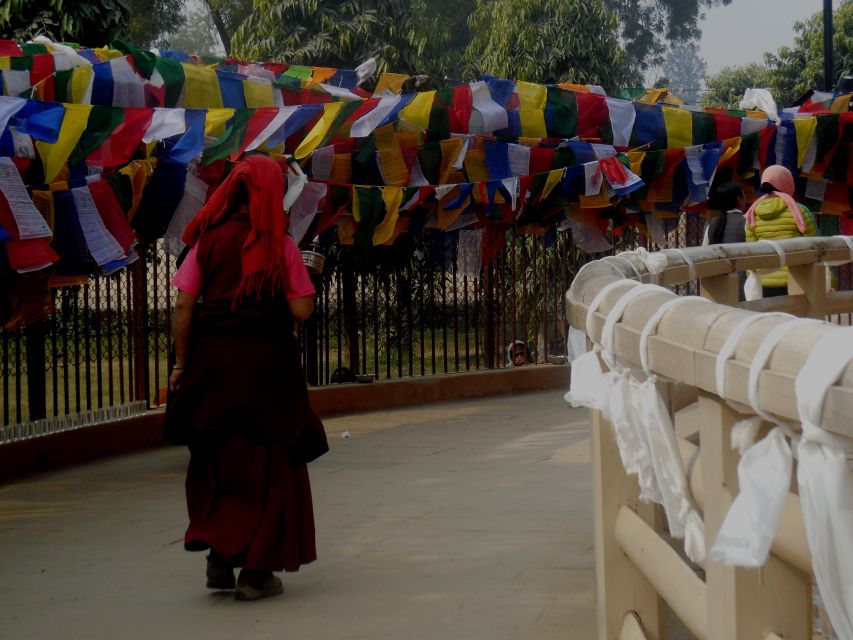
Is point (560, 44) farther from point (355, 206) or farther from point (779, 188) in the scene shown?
point (779, 188)

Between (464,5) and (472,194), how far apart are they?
89.3 feet

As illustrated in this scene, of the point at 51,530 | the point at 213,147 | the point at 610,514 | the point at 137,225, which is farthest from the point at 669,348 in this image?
the point at 137,225

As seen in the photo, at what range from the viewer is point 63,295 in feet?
29.9

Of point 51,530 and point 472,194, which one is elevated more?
point 472,194

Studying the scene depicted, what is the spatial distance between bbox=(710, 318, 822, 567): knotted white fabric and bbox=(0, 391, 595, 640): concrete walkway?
118 inches

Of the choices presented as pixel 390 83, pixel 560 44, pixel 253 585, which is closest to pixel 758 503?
pixel 253 585

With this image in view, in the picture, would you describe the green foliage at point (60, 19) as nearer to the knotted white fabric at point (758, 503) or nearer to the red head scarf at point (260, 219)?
the red head scarf at point (260, 219)

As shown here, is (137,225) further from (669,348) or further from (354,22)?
(354,22)

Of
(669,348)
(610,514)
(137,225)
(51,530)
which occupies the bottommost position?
(51,530)

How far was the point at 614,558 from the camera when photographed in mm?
3064

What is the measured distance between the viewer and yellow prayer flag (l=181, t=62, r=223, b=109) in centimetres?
817

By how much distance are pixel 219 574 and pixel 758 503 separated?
3.91 meters

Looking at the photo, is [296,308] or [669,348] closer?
[669,348]

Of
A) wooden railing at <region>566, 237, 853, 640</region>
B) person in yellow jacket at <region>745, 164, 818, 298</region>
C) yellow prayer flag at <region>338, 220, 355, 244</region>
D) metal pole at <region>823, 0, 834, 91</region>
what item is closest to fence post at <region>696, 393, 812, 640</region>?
wooden railing at <region>566, 237, 853, 640</region>
